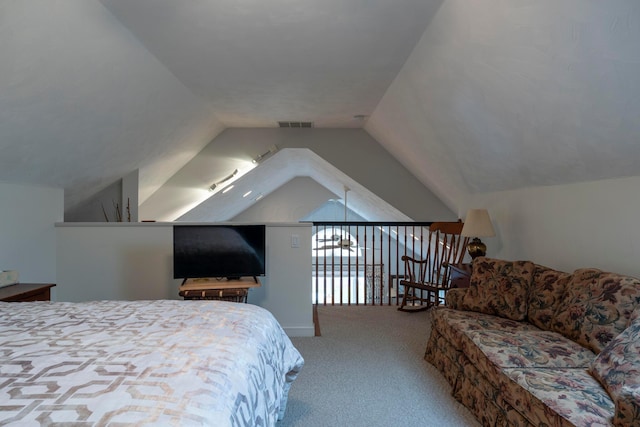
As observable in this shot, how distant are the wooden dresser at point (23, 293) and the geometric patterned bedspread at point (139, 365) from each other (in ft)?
2.92

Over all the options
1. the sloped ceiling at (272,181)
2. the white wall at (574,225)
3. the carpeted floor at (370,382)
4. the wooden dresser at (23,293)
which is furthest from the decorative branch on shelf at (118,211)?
the white wall at (574,225)

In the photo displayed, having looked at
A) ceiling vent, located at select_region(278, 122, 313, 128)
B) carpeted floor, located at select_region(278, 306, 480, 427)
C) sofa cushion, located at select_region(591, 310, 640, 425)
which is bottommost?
carpeted floor, located at select_region(278, 306, 480, 427)

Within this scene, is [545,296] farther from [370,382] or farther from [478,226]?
[370,382]

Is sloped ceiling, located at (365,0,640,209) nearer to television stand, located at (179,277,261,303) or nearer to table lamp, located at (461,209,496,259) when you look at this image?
table lamp, located at (461,209,496,259)

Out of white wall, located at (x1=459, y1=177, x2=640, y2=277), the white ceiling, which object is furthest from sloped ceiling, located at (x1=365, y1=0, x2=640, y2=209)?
the white ceiling

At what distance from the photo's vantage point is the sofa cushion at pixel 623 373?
1.34 m

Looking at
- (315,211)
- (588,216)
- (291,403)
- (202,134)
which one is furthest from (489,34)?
(315,211)

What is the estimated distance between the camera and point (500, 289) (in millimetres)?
2850

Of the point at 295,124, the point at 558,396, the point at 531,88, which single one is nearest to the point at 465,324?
the point at 558,396

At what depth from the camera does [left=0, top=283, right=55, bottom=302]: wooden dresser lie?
2.65 meters

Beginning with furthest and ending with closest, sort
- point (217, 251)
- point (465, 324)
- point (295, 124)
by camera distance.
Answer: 1. point (295, 124)
2. point (217, 251)
3. point (465, 324)

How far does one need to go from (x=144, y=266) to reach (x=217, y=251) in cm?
103

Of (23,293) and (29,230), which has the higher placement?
(29,230)

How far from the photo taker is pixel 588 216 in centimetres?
280
